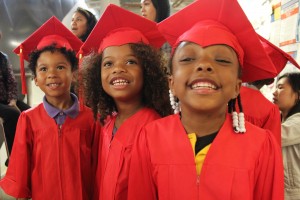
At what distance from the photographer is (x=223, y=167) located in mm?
947

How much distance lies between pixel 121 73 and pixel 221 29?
458 millimetres

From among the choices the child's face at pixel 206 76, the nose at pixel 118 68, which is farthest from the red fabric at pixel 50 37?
the child's face at pixel 206 76

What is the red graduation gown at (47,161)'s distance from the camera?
1.46 meters

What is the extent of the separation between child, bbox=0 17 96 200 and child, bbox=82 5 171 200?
184 mm

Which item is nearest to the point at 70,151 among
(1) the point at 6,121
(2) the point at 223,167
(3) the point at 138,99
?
(3) the point at 138,99

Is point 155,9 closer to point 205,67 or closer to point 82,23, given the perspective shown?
point 82,23

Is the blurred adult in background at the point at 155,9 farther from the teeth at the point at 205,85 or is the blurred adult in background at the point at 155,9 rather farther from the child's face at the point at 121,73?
the teeth at the point at 205,85

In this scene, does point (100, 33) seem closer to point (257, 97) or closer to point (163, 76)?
point (163, 76)

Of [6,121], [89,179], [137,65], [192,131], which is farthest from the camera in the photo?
[6,121]

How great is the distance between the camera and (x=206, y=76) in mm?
937

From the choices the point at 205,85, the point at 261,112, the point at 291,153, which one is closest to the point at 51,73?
the point at 205,85

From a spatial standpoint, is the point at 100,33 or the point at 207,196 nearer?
the point at 207,196

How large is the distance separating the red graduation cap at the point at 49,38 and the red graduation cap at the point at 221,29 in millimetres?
732

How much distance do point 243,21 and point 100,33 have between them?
676 mm
